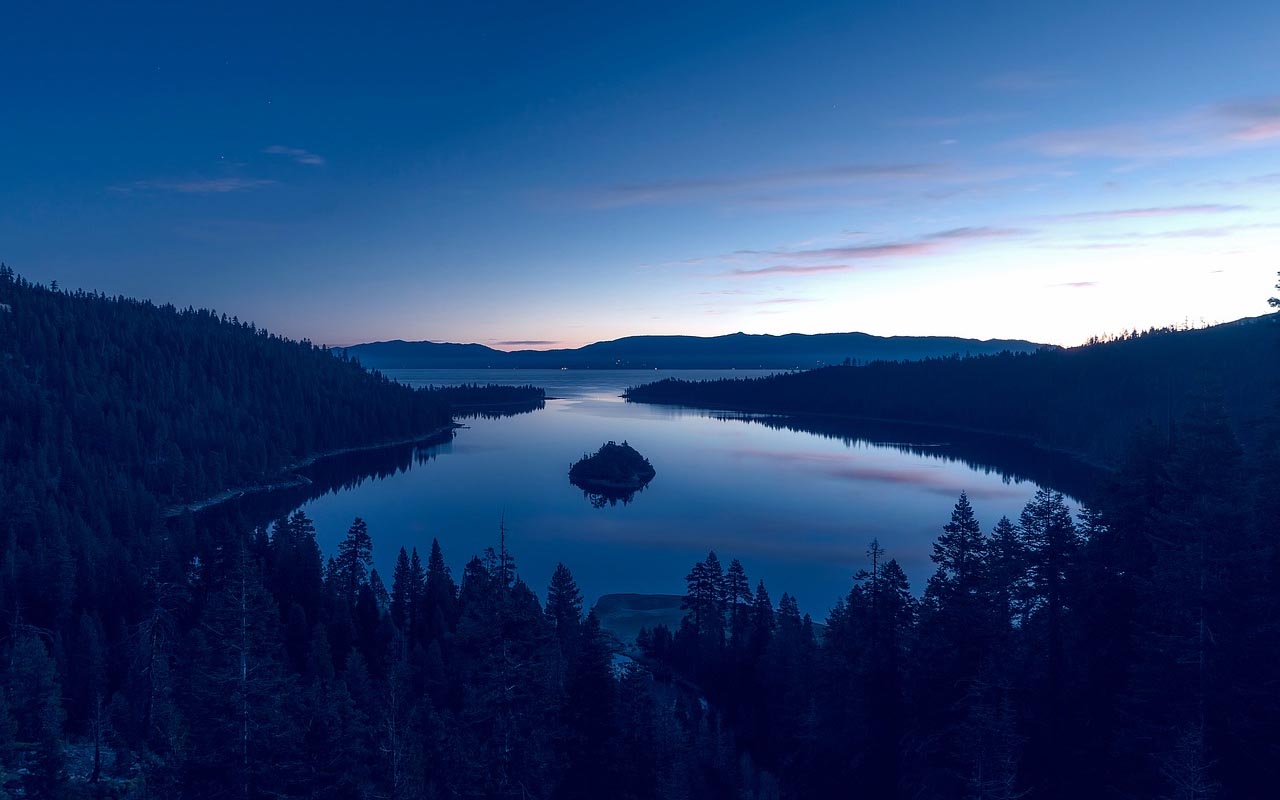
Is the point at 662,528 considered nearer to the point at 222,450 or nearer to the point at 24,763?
the point at 24,763

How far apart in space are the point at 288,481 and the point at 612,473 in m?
51.4

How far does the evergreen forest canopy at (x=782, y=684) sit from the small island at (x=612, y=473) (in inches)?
2324

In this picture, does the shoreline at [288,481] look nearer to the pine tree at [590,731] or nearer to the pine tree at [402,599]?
A: the pine tree at [402,599]

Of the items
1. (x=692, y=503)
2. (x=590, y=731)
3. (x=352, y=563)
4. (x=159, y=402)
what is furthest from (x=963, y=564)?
(x=159, y=402)

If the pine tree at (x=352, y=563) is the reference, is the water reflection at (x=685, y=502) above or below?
below

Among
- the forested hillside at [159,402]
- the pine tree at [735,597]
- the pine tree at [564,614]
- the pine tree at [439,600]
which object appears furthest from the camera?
the forested hillside at [159,402]

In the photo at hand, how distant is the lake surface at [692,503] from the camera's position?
2498 inches

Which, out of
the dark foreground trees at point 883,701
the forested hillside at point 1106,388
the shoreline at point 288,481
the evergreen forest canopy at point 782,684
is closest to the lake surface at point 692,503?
the shoreline at point 288,481

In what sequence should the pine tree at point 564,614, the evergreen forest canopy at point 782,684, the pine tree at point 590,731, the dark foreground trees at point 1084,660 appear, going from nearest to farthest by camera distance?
the dark foreground trees at point 1084,660 < the evergreen forest canopy at point 782,684 < the pine tree at point 590,731 < the pine tree at point 564,614

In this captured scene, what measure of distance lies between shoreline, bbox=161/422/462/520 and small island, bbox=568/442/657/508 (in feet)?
144

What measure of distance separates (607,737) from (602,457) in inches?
3517

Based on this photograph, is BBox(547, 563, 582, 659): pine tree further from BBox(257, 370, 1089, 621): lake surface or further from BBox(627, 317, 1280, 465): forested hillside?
BBox(627, 317, 1280, 465): forested hillside

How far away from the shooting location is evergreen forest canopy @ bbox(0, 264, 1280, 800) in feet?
50.7

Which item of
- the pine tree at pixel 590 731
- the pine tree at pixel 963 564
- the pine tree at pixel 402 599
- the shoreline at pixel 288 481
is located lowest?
the shoreline at pixel 288 481
